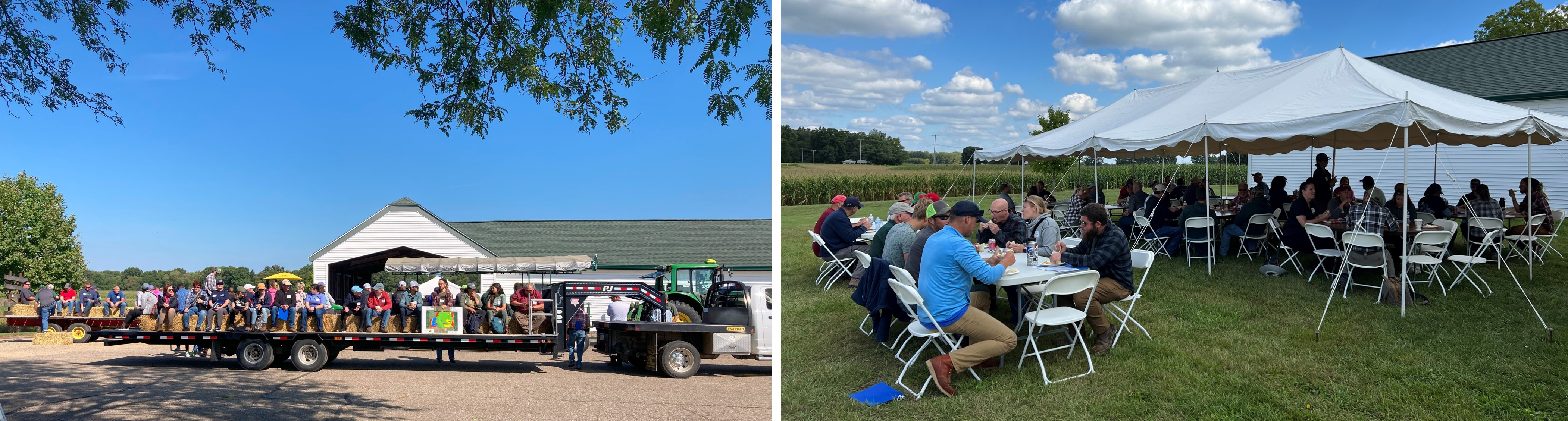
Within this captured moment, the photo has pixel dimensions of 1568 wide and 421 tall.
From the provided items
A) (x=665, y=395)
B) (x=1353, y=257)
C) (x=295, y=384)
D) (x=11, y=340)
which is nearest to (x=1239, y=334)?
(x=1353, y=257)

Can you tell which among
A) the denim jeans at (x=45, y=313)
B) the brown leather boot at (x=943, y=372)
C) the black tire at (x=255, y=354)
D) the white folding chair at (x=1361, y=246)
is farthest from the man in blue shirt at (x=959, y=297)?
the denim jeans at (x=45, y=313)

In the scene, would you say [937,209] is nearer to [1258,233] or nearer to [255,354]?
[1258,233]

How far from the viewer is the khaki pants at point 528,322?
1105 cm

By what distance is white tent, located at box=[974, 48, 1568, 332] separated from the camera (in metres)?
7.08

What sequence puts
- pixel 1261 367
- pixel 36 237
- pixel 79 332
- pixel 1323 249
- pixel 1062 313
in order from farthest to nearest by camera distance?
pixel 36 237 → pixel 79 332 → pixel 1323 249 → pixel 1062 313 → pixel 1261 367

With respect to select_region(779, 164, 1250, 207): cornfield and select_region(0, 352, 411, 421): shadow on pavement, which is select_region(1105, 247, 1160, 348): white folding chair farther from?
select_region(779, 164, 1250, 207): cornfield

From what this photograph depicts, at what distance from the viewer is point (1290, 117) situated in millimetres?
8164

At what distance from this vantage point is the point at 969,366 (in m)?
4.60

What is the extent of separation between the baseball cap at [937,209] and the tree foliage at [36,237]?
1007 inches

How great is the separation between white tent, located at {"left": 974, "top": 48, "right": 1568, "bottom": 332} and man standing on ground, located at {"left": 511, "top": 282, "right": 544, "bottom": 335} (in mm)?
7090

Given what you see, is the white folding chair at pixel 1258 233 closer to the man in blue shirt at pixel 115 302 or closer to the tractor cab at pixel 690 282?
the tractor cab at pixel 690 282

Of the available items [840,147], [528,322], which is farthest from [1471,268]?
[840,147]

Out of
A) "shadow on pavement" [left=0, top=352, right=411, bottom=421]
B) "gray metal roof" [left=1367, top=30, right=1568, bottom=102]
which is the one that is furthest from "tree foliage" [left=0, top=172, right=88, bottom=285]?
"gray metal roof" [left=1367, top=30, right=1568, bottom=102]

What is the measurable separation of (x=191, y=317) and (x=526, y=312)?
4.84m
